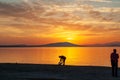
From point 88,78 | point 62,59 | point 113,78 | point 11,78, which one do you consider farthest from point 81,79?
point 62,59

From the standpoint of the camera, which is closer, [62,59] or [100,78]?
[100,78]

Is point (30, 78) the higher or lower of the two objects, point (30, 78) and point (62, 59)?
the lower

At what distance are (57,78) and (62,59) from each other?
19.3 meters

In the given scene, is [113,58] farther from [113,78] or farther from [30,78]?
[30,78]

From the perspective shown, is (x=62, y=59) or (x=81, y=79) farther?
(x=62, y=59)

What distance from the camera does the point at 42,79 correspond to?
2447 cm

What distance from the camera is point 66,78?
2539 cm

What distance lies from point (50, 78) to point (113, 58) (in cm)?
537

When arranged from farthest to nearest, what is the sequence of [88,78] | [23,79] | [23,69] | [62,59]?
[62,59]
[23,69]
[88,78]
[23,79]

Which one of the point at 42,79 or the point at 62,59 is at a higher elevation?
the point at 62,59

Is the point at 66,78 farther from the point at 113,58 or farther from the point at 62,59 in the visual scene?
the point at 62,59

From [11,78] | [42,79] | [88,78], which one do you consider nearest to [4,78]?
[11,78]

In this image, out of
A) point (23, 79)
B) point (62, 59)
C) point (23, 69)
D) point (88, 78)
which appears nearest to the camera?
point (23, 79)

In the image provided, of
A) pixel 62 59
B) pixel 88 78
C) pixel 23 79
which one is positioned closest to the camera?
pixel 23 79
